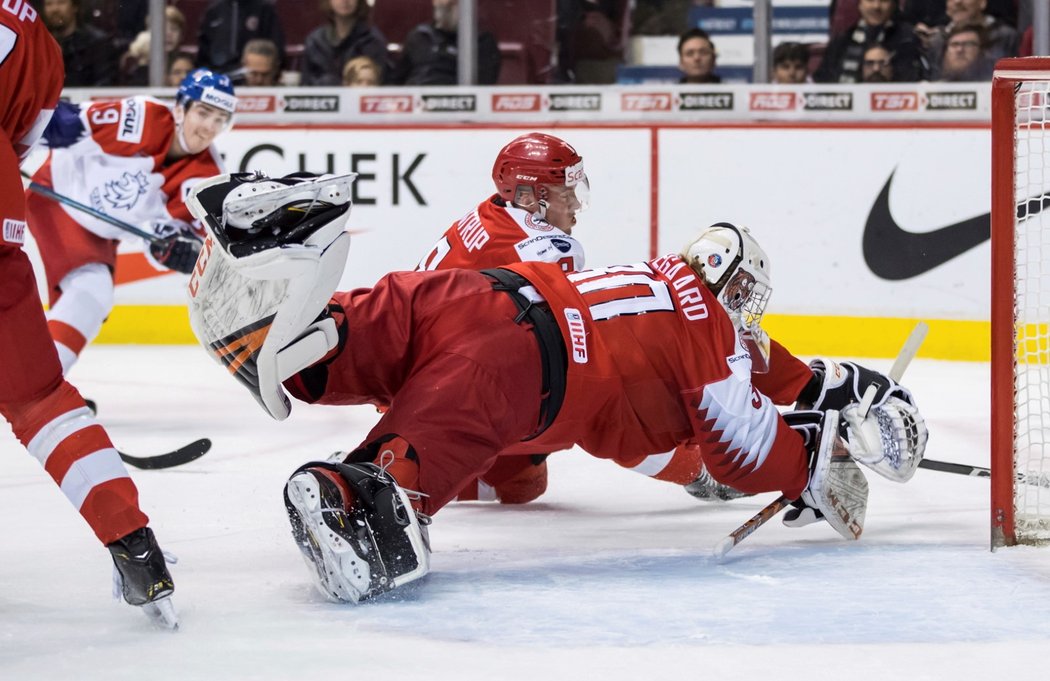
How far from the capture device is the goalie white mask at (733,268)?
2.69 metres

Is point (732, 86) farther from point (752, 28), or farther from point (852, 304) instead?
point (852, 304)

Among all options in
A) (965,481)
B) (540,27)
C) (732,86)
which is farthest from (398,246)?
(965,481)

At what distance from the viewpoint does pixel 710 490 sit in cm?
330

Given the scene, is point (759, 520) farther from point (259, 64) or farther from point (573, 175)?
point (259, 64)

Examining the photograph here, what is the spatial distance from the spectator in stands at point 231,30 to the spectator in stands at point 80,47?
1.29ft

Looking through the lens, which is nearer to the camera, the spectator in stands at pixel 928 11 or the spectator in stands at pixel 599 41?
the spectator in stands at pixel 928 11

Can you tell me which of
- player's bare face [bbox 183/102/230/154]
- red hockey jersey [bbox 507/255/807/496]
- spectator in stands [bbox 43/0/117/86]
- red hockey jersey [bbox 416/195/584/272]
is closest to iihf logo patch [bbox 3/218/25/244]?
red hockey jersey [bbox 507/255/807/496]

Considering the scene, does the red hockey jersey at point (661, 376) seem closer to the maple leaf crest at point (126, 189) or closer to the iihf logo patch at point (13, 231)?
the iihf logo patch at point (13, 231)

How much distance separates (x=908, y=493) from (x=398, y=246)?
3116 mm

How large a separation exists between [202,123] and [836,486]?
2.56 meters

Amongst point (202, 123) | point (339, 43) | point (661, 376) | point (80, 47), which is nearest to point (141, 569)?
point (661, 376)

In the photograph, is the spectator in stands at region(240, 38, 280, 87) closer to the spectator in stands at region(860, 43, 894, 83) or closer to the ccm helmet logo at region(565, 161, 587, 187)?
the spectator in stands at region(860, 43, 894, 83)

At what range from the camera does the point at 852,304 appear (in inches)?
225

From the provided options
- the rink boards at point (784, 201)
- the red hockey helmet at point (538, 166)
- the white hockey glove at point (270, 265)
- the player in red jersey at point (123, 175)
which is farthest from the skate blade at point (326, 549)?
the rink boards at point (784, 201)
